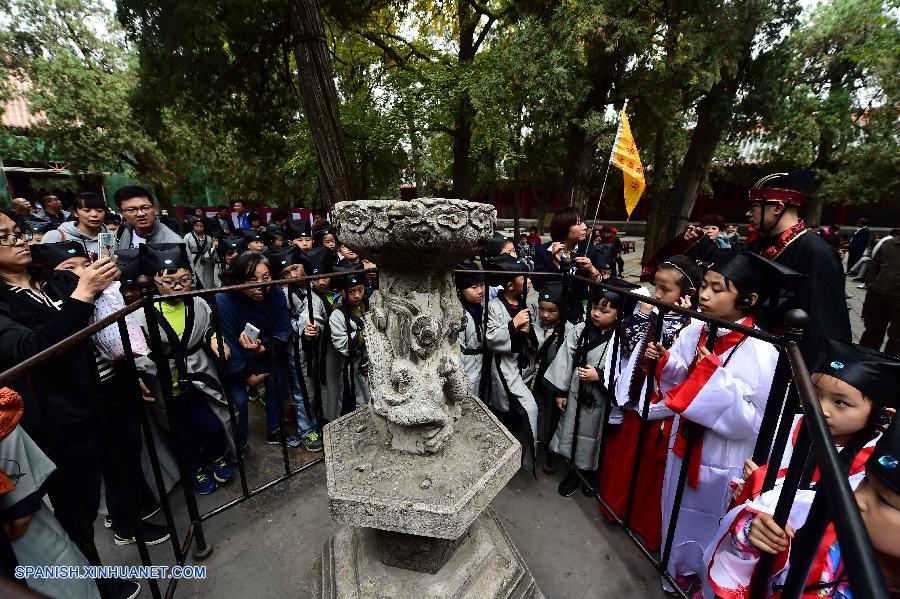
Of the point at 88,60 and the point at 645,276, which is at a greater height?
the point at 88,60

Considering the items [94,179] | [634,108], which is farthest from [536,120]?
[94,179]

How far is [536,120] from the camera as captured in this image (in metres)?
7.67

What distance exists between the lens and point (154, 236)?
403 cm

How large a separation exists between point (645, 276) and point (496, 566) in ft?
11.7

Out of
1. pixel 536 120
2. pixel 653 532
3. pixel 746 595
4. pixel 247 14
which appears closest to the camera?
pixel 746 595

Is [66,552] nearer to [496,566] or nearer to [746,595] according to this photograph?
[496,566]

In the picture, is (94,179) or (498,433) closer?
(498,433)

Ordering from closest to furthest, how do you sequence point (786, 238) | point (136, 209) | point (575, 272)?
point (786, 238)
point (575, 272)
point (136, 209)

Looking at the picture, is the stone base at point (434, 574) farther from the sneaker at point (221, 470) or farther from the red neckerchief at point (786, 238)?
the red neckerchief at point (786, 238)

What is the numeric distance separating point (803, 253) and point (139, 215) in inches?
219

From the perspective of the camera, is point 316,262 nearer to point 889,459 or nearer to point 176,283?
point 176,283

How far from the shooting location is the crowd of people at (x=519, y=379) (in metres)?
1.54

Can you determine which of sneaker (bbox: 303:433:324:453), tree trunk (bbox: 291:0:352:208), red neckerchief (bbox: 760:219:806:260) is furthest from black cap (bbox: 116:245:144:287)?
red neckerchief (bbox: 760:219:806:260)

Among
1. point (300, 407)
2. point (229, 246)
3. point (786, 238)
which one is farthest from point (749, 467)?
point (229, 246)
